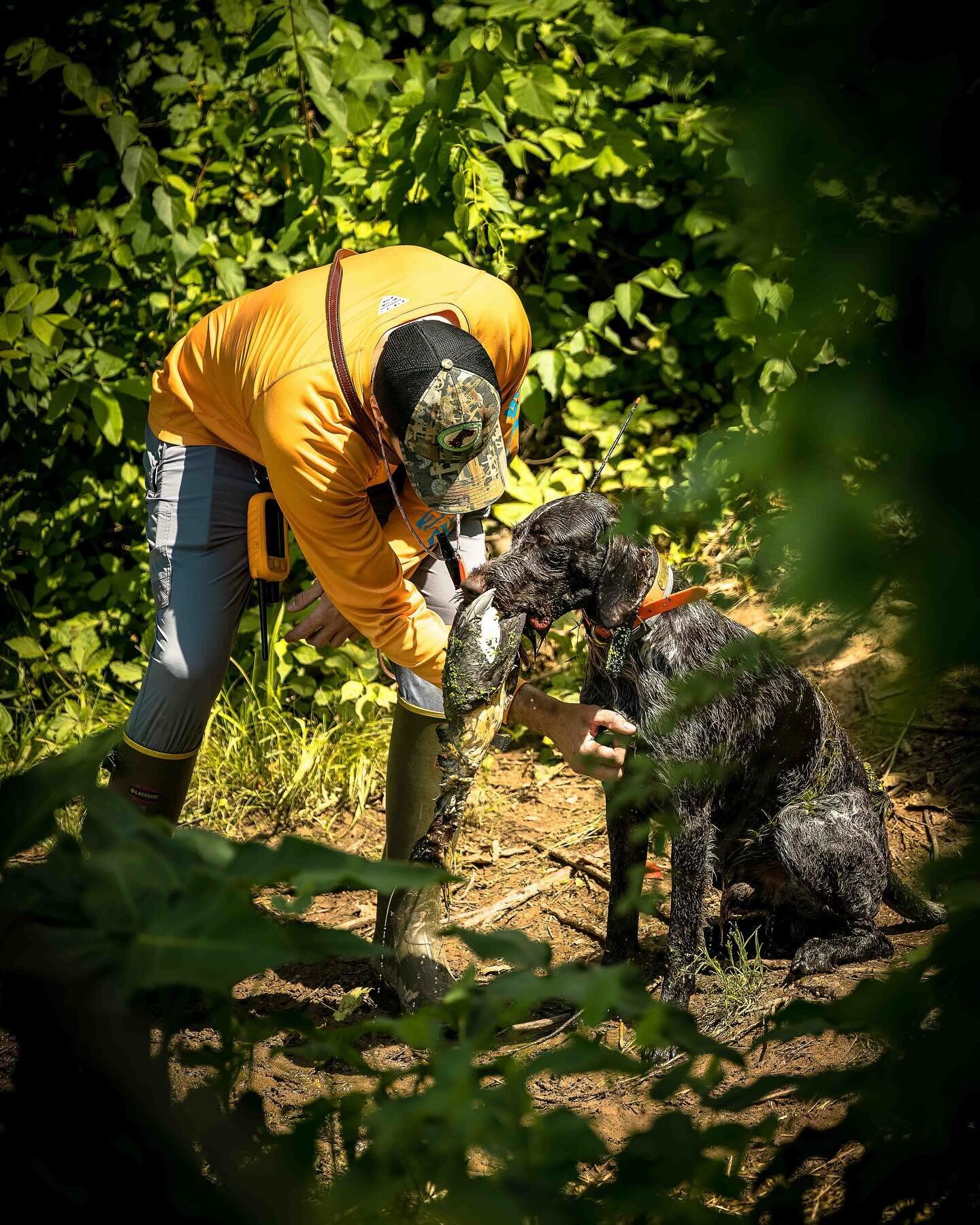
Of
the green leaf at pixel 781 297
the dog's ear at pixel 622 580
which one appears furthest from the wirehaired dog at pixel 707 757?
the green leaf at pixel 781 297

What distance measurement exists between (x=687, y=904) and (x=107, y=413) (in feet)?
11.7

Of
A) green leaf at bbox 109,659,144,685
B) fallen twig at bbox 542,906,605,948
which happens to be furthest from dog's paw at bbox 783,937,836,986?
green leaf at bbox 109,659,144,685

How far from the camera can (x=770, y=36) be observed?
Result: 116 cm

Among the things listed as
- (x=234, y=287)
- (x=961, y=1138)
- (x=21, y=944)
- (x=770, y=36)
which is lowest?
(x=961, y=1138)

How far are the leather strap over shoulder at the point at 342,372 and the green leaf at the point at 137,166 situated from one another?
220cm

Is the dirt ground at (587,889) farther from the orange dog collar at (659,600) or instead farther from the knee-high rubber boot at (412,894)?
the orange dog collar at (659,600)

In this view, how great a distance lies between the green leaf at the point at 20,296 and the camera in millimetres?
5012

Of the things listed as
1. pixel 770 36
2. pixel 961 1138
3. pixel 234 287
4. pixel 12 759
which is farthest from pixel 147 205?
pixel 961 1138

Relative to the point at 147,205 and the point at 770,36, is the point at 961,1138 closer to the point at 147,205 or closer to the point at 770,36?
the point at 770,36

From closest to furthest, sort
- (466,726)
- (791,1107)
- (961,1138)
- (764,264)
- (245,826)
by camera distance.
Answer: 1. (961,1138)
2. (764,264)
3. (791,1107)
4. (466,726)
5. (245,826)

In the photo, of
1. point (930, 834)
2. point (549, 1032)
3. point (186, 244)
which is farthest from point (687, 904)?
point (186, 244)

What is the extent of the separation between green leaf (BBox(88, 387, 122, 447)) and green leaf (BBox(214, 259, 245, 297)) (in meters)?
0.77

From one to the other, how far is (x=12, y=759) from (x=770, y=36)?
5.18 metres

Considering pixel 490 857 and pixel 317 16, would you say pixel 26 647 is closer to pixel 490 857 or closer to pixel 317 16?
pixel 490 857
